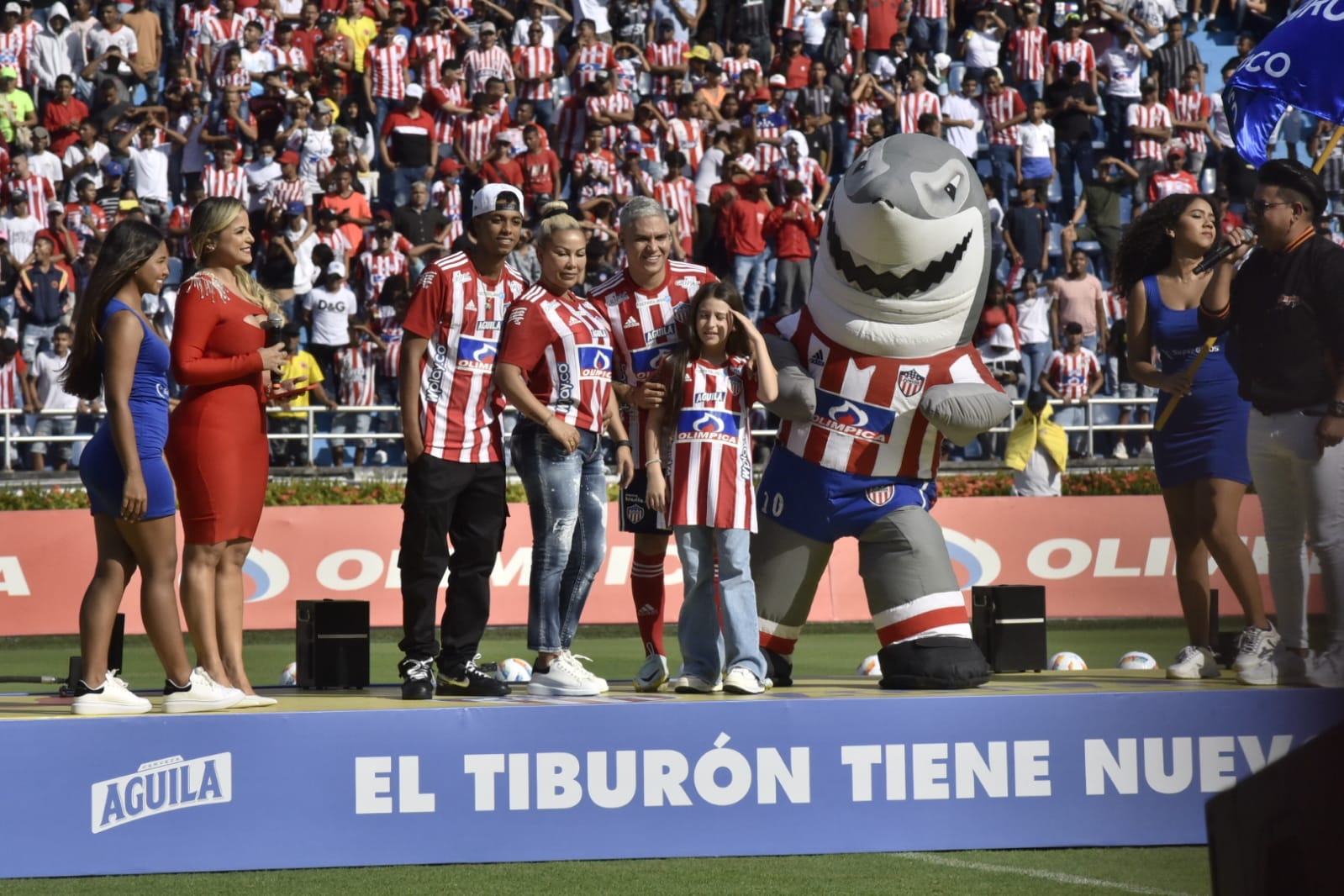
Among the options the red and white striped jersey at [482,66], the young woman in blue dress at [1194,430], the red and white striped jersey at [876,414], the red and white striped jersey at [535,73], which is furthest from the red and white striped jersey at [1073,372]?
the red and white striped jersey at [876,414]

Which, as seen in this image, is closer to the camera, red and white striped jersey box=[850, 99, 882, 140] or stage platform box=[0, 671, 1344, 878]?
stage platform box=[0, 671, 1344, 878]

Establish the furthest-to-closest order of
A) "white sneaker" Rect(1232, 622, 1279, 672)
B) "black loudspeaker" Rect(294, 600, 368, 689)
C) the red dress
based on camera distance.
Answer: "black loudspeaker" Rect(294, 600, 368, 689)
"white sneaker" Rect(1232, 622, 1279, 672)
the red dress

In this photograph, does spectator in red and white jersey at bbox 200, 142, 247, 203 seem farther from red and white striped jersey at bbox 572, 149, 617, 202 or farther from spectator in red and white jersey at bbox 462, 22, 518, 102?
red and white striped jersey at bbox 572, 149, 617, 202

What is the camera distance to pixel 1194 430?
6.75 metres

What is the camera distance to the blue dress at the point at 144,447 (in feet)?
18.6

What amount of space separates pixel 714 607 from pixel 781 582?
592 millimetres

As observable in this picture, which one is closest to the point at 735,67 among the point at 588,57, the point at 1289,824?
the point at 588,57

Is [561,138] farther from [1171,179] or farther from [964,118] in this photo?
[1171,179]


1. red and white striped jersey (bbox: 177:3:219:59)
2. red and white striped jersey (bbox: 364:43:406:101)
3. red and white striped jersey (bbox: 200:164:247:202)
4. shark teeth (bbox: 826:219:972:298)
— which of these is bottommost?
shark teeth (bbox: 826:219:972:298)

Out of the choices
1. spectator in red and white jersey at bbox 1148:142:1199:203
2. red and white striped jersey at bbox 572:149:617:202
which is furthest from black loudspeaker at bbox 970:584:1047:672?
spectator in red and white jersey at bbox 1148:142:1199:203

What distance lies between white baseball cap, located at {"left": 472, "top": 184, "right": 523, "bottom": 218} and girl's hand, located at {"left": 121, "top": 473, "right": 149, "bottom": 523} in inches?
62.5

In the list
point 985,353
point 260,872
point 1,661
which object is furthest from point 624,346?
point 985,353

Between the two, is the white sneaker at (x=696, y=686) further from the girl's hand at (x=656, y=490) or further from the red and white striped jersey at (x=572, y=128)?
the red and white striped jersey at (x=572, y=128)

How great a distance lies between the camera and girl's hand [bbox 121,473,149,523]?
5.55 metres
